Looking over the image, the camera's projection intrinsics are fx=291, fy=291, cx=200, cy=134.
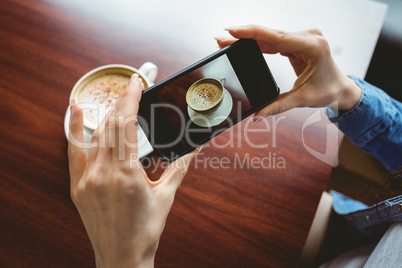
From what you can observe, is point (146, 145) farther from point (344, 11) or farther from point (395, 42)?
point (395, 42)

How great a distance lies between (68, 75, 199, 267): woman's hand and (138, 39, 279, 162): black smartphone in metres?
0.06

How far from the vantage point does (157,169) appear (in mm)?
654

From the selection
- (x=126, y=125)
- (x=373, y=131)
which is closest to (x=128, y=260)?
(x=126, y=125)

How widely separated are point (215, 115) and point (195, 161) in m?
0.14

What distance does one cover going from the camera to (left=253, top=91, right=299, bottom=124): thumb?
581 mm

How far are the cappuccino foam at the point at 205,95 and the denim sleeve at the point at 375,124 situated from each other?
0.96ft

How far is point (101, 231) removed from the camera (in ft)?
1.68

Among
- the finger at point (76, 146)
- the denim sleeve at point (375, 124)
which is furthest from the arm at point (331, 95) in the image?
the finger at point (76, 146)

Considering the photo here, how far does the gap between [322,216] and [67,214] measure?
611mm

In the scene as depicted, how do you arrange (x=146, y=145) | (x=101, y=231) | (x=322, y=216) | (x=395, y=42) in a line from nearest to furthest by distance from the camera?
(x=101, y=231), (x=146, y=145), (x=322, y=216), (x=395, y=42)

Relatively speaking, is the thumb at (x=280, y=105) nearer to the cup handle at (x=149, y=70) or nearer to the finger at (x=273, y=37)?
the finger at (x=273, y=37)

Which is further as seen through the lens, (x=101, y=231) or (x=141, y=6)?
(x=141, y=6)

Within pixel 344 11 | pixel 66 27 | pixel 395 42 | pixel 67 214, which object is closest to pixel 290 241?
pixel 67 214

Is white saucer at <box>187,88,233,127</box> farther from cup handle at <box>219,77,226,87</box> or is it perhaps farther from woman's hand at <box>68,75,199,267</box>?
woman's hand at <box>68,75,199,267</box>
